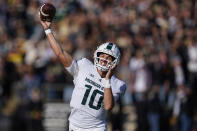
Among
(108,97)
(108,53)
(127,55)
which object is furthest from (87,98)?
(127,55)

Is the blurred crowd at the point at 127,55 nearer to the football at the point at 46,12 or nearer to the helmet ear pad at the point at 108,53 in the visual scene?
the helmet ear pad at the point at 108,53

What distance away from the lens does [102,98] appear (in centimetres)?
733

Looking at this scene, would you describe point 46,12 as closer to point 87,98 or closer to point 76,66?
point 76,66

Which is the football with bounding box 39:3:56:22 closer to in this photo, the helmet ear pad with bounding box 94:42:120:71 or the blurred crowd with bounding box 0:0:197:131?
the helmet ear pad with bounding box 94:42:120:71

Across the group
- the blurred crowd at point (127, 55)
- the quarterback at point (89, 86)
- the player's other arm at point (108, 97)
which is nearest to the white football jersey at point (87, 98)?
the quarterback at point (89, 86)

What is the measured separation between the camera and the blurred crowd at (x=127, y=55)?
48.2ft

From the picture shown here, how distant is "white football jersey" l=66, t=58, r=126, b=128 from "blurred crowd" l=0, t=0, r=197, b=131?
23.3ft

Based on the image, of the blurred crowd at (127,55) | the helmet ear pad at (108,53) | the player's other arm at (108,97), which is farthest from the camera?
the blurred crowd at (127,55)

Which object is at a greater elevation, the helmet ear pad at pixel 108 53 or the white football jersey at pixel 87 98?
the helmet ear pad at pixel 108 53

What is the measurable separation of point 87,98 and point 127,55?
26.0ft

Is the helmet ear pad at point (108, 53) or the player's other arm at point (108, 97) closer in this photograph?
the player's other arm at point (108, 97)

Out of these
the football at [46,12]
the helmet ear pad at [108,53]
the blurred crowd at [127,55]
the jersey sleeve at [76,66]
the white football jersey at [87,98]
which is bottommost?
the blurred crowd at [127,55]

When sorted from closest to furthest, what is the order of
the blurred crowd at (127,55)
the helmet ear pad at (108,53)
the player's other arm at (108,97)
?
the player's other arm at (108,97) < the helmet ear pad at (108,53) < the blurred crowd at (127,55)

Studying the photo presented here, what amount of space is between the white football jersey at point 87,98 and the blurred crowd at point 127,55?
23.3 feet
